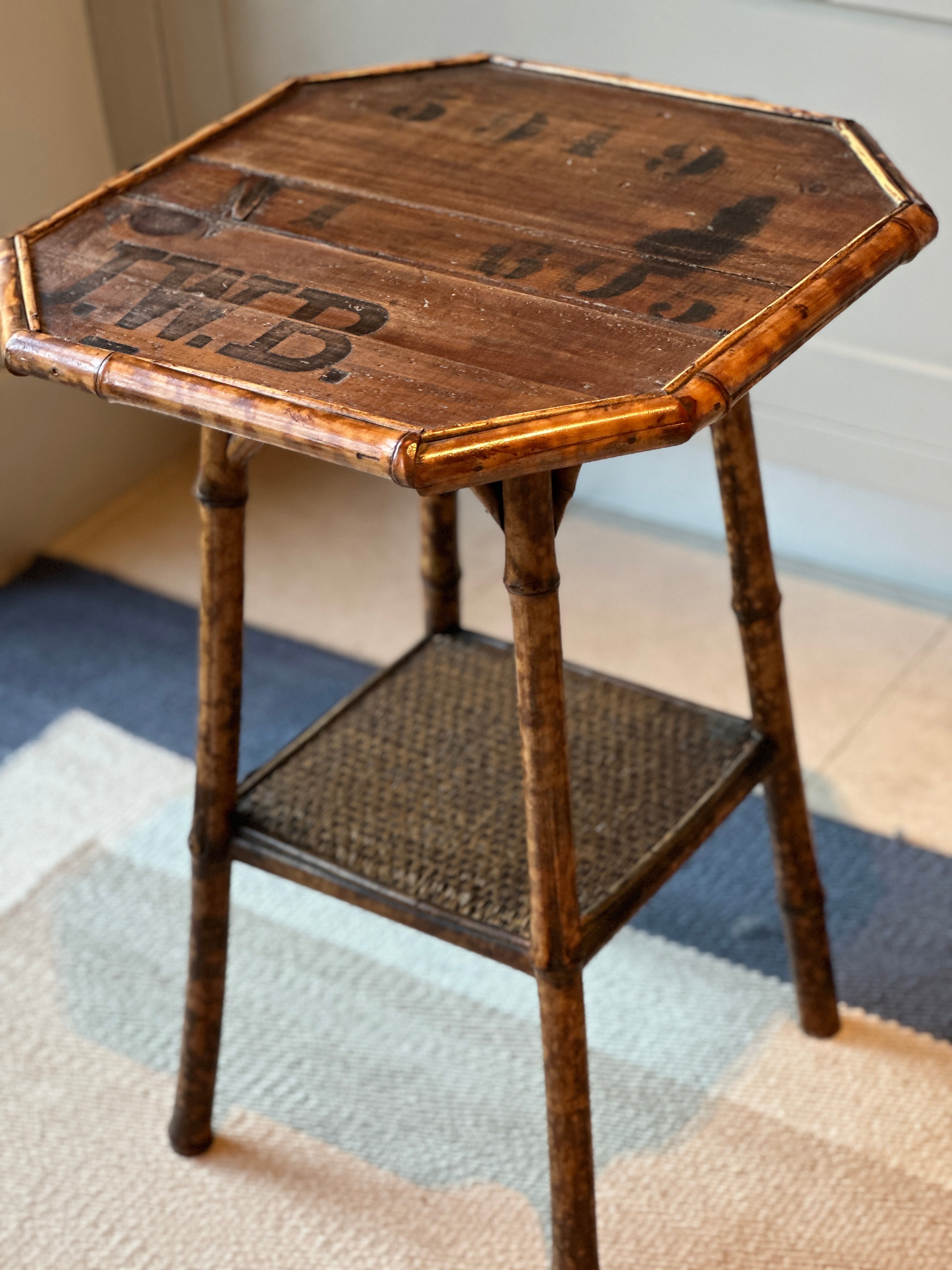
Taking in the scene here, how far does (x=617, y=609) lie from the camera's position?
1803mm

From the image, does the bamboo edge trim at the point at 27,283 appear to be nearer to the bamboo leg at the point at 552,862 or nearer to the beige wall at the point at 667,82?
the bamboo leg at the point at 552,862

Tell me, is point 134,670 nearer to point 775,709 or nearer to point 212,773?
point 212,773

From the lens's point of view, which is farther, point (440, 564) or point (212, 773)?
point (440, 564)

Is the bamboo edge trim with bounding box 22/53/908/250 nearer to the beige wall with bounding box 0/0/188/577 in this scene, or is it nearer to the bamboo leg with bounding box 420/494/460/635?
the bamboo leg with bounding box 420/494/460/635

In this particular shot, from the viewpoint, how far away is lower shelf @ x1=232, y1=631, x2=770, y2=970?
102 centimetres

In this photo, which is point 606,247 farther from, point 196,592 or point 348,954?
point 196,592

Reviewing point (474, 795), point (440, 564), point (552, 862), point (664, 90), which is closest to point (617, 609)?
point (440, 564)

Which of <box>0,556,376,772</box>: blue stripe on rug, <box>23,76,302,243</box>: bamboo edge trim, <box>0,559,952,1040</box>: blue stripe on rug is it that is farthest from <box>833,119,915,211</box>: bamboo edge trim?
<box>0,556,376,772</box>: blue stripe on rug

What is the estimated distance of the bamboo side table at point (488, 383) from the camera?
0.76m

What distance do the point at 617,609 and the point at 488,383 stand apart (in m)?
1.06

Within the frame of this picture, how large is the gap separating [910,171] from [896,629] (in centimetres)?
52

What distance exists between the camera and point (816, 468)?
1751mm

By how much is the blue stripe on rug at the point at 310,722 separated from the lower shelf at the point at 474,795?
0.27m

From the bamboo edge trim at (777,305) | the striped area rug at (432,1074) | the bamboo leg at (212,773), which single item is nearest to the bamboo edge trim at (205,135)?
the bamboo leg at (212,773)
